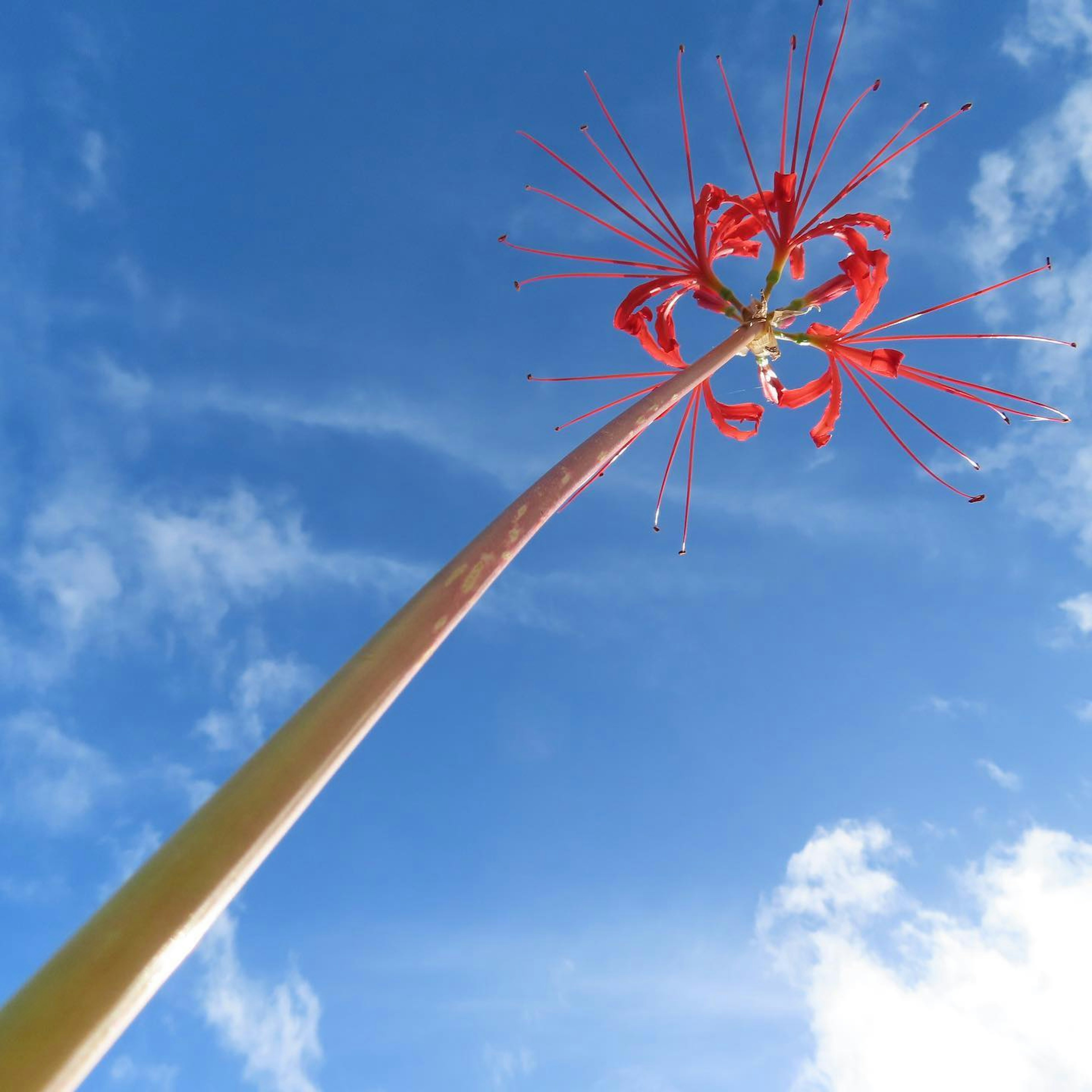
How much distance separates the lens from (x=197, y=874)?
1304 millimetres

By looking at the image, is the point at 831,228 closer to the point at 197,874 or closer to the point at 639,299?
the point at 639,299

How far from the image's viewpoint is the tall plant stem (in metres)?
1.09

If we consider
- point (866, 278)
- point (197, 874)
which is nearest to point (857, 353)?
point (866, 278)

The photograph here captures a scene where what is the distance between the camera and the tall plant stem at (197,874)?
3.59ft

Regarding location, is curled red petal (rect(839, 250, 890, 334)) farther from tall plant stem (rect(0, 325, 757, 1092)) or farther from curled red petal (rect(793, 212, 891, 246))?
tall plant stem (rect(0, 325, 757, 1092))

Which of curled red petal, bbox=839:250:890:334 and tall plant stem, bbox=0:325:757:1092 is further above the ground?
curled red petal, bbox=839:250:890:334

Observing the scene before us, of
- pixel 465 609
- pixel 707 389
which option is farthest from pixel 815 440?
pixel 465 609

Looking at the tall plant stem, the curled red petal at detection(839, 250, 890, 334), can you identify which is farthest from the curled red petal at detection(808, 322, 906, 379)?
the tall plant stem

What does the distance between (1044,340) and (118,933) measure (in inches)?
251

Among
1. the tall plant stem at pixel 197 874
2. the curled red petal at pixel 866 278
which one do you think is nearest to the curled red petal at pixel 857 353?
the curled red petal at pixel 866 278

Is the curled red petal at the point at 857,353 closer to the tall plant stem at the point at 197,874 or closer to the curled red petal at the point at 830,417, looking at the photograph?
the curled red petal at the point at 830,417

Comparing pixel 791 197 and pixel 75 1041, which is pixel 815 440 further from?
pixel 75 1041

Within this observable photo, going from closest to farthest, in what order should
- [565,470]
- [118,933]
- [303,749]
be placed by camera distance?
[118,933], [303,749], [565,470]

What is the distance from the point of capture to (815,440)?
623cm
